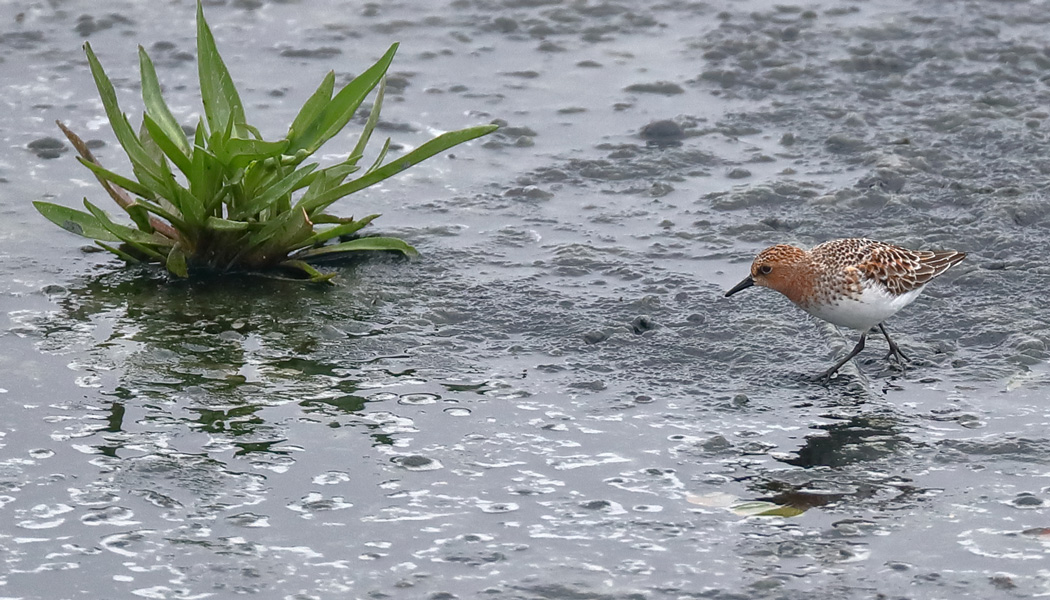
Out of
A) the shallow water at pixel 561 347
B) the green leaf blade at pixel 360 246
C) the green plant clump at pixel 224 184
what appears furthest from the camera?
the green leaf blade at pixel 360 246

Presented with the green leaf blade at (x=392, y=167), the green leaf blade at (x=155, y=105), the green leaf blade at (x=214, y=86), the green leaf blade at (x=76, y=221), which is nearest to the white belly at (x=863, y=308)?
the green leaf blade at (x=392, y=167)

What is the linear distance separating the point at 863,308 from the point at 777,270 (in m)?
0.54

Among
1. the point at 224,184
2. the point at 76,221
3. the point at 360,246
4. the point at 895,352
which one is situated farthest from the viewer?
the point at 360,246

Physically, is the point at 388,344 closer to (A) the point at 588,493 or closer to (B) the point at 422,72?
(A) the point at 588,493

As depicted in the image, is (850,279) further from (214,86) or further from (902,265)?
(214,86)

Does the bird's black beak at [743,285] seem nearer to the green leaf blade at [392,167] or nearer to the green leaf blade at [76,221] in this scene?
the green leaf blade at [392,167]

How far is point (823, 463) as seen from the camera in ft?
22.3

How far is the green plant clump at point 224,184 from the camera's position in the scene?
8.27 meters

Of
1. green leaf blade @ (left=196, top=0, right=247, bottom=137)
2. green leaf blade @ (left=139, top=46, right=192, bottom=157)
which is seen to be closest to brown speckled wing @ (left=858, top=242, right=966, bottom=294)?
green leaf blade @ (left=196, top=0, right=247, bottom=137)

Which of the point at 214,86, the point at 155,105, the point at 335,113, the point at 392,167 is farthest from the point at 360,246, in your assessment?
the point at 155,105

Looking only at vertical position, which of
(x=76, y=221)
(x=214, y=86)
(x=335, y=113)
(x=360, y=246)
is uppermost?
(x=214, y=86)

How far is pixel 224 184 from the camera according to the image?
830 cm

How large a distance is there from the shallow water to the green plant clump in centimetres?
24

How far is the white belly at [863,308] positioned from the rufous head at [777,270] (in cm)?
19
